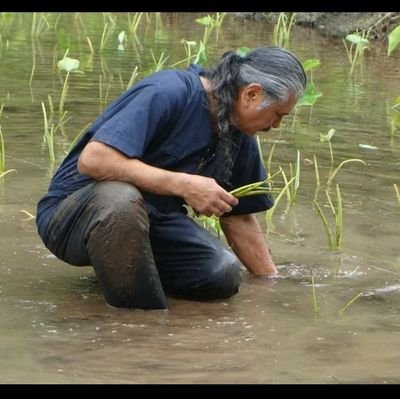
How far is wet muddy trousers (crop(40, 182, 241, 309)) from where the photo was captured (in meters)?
3.98

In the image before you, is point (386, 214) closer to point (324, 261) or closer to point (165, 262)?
point (324, 261)

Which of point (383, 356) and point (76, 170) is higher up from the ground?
point (76, 170)

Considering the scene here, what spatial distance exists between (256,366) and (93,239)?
0.83 m

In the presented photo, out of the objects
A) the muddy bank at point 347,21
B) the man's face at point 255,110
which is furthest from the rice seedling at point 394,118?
the muddy bank at point 347,21

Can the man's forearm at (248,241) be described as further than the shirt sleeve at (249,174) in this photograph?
Yes

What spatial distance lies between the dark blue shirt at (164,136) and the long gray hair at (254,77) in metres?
0.08

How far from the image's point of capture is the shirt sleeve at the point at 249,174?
4402 mm

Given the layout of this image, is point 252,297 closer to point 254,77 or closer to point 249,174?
point 249,174

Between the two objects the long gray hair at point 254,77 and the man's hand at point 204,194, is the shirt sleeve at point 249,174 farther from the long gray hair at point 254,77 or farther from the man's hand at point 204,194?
the man's hand at point 204,194

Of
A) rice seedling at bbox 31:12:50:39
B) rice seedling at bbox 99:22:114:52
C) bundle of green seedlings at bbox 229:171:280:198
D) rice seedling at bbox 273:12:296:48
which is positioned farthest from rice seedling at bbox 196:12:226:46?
bundle of green seedlings at bbox 229:171:280:198

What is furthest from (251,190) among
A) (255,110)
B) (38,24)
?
(38,24)

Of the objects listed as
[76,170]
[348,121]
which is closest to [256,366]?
[76,170]

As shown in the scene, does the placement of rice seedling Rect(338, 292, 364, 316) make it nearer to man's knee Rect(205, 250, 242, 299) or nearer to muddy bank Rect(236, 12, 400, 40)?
man's knee Rect(205, 250, 242, 299)
